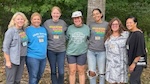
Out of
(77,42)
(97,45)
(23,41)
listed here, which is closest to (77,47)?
(77,42)

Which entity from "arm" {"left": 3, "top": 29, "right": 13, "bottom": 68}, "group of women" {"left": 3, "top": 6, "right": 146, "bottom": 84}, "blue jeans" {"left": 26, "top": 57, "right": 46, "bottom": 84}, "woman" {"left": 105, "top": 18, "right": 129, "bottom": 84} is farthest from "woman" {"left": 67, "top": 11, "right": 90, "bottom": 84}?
"arm" {"left": 3, "top": 29, "right": 13, "bottom": 68}

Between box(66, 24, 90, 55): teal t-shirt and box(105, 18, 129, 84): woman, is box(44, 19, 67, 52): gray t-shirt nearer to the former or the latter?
box(66, 24, 90, 55): teal t-shirt

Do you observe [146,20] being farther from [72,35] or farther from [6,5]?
[72,35]

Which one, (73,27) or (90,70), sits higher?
(73,27)

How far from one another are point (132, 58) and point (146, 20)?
831 centimetres

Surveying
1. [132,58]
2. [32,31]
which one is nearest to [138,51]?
[132,58]

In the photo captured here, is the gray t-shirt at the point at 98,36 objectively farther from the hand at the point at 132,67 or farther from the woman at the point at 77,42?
the hand at the point at 132,67

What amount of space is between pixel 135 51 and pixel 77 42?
Result: 1.21 m

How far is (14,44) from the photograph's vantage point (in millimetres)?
5723

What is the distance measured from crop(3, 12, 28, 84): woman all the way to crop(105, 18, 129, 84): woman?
1.59m

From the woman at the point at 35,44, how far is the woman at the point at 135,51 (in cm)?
163

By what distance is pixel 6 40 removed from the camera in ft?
18.6

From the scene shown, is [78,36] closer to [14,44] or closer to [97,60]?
[97,60]

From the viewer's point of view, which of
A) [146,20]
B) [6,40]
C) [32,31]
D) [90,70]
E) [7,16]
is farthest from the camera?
[146,20]
